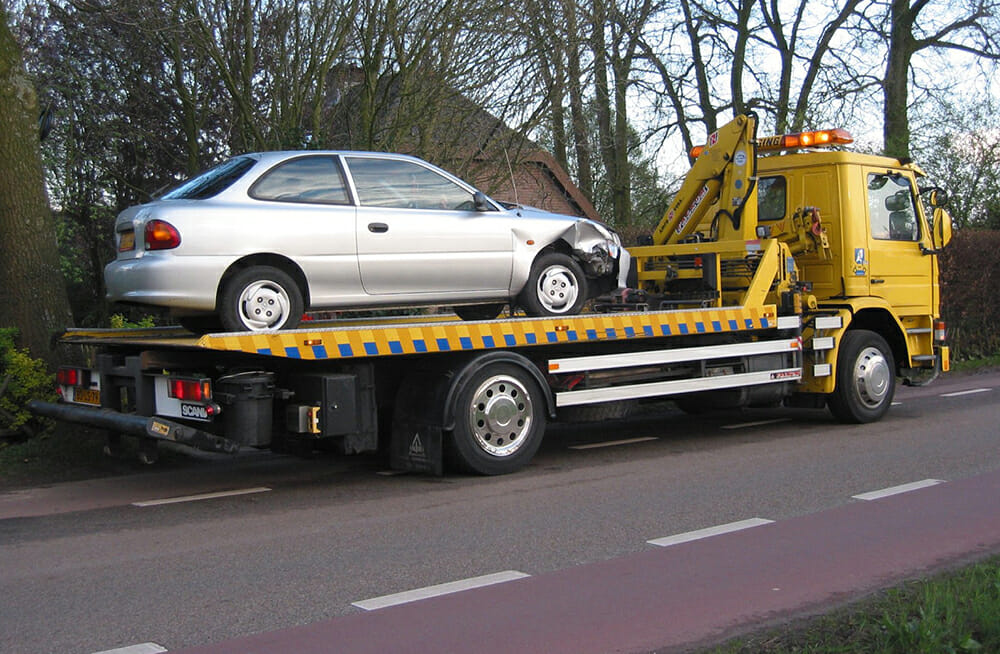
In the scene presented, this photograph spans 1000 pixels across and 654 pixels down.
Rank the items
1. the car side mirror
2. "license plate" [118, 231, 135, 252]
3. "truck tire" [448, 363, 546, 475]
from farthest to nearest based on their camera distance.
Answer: the car side mirror < "truck tire" [448, 363, 546, 475] < "license plate" [118, 231, 135, 252]

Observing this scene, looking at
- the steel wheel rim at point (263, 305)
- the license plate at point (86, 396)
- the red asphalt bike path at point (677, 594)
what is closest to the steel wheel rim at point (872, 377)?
the red asphalt bike path at point (677, 594)

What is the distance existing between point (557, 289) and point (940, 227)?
16.1 ft

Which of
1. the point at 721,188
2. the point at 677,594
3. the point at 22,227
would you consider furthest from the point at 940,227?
the point at 22,227

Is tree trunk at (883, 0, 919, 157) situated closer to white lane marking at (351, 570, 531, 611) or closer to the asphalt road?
the asphalt road

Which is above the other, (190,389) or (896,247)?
(896,247)

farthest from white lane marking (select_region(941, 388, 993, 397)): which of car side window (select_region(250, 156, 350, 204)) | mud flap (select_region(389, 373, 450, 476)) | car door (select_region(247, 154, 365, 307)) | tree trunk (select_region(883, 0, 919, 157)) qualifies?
tree trunk (select_region(883, 0, 919, 157))

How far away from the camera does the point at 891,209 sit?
1105 cm

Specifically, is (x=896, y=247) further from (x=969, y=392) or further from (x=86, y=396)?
(x=86, y=396)

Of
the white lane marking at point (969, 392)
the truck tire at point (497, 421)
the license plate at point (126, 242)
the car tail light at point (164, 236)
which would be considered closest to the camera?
the car tail light at point (164, 236)

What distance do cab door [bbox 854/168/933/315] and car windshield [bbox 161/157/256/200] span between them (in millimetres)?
6381

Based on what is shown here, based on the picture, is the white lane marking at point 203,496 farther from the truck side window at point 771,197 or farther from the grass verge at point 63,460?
the truck side window at point 771,197

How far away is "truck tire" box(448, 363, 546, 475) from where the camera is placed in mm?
7691

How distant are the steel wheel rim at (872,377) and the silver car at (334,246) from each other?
11.1 ft

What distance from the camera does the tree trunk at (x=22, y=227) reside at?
985 centimetres
